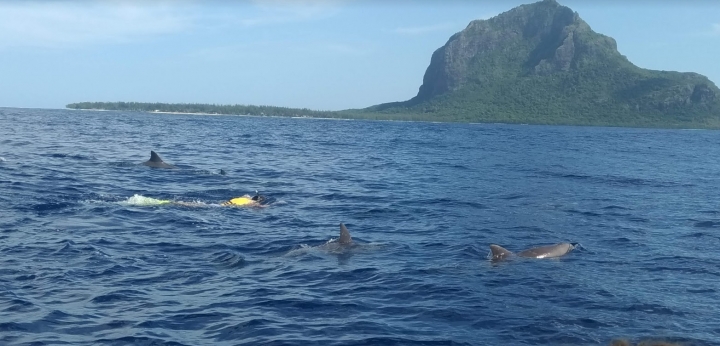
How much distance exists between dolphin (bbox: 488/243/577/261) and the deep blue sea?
1.39 ft

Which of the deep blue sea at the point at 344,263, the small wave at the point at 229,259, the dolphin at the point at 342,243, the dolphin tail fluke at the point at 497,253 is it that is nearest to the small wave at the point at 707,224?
the deep blue sea at the point at 344,263

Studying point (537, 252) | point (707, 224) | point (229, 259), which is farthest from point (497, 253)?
point (707, 224)

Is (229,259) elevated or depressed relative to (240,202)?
depressed

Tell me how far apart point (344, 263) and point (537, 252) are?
5.00 m

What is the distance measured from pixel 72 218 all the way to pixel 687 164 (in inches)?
1854

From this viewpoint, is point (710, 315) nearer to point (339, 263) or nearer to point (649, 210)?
point (339, 263)

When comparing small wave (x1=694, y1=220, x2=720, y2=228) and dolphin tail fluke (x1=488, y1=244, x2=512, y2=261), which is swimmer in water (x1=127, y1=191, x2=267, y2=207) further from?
small wave (x1=694, y1=220, x2=720, y2=228)

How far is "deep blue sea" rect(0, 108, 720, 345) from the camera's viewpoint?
12.1m

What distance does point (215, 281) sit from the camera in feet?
48.8

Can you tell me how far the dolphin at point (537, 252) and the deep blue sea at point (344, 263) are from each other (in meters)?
0.42

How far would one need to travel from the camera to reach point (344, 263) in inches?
672

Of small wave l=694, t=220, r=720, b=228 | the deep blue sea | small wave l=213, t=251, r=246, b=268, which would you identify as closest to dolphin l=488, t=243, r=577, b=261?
the deep blue sea

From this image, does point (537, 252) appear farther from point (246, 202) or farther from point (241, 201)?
point (241, 201)

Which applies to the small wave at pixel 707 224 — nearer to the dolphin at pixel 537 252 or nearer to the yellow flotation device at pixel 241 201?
the dolphin at pixel 537 252
